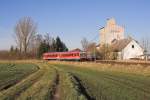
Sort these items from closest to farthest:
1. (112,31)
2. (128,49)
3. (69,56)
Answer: (69,56)
(128,49)
(112,31)

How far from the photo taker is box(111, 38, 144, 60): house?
87.8 m

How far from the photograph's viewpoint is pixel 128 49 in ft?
291

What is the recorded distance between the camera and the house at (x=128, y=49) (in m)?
87.8

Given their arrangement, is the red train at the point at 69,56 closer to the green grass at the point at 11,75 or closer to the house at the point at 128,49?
the house at the point at 128,49

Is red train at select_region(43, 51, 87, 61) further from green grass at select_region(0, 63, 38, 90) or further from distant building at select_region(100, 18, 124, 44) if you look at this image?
green grass at select_region(0, 63, 38, 90)

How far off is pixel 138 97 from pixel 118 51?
73.4 m

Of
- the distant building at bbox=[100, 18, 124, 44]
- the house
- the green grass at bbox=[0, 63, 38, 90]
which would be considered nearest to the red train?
the house

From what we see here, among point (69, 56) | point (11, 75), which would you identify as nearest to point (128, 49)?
point (69, 56)

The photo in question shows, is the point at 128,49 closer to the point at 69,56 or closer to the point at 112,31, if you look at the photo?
the point at 112,31

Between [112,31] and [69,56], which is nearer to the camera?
[69,56]

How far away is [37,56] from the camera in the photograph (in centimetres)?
12838

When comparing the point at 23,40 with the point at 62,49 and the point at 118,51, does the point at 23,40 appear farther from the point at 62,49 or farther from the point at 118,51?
the point at 118,51

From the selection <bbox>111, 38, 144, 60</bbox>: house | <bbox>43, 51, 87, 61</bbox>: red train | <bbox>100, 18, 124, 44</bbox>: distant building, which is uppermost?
<bbox>100, 18, 124, 44</bbox>: distant building

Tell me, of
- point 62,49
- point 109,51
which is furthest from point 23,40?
point 109,51
